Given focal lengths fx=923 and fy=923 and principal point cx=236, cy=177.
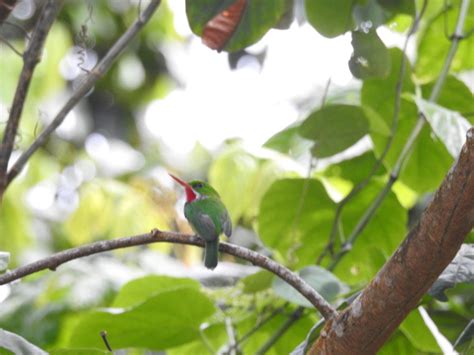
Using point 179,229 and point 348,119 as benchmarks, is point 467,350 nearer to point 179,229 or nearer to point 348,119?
point 348,119

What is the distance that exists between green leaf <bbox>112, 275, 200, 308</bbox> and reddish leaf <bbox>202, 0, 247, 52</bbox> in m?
0.42

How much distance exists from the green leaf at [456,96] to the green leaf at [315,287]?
1.66 ft

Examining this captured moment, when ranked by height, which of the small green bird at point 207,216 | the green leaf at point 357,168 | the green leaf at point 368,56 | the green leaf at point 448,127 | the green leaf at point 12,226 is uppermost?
the green leaf at point 368,56

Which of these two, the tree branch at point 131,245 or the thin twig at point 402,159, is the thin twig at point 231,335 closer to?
the thin twig at point 402,159

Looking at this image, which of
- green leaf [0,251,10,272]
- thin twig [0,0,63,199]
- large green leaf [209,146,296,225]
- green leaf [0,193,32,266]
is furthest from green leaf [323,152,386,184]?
green leaf [0,193,32,266]

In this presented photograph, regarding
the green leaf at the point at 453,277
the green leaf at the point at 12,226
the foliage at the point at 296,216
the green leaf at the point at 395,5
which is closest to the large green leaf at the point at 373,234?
the foliage at the point at 296,216

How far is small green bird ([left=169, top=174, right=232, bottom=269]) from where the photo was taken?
118 centimetres

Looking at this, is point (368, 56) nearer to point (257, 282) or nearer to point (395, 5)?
point (395, 5)

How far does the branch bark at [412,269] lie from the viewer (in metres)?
0.88

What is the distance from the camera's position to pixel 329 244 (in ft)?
5.02

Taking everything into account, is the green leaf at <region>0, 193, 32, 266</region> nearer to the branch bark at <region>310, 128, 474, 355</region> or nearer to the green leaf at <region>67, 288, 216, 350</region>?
the green leaf at <region>67, 288, 216, 350</region>

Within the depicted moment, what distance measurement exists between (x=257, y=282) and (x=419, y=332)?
251mm

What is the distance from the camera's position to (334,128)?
147 centimetres

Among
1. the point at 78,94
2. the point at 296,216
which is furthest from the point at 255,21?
the point at 296,216
